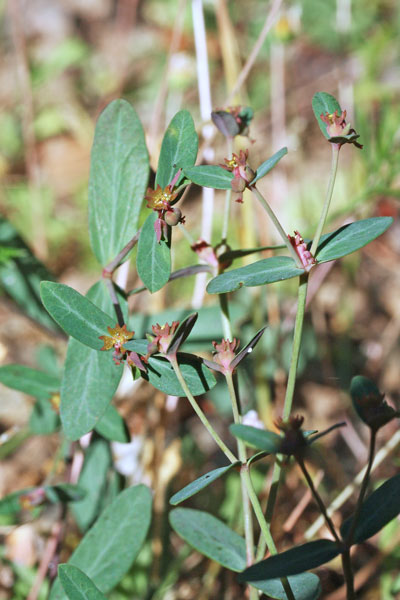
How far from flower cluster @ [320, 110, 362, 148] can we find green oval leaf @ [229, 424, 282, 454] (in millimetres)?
241

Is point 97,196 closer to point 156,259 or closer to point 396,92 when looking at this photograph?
point 156,259

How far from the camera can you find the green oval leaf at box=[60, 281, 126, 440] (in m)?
0.60

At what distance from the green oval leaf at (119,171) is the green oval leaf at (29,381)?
199 millimetres

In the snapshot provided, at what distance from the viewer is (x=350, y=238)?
546 mm

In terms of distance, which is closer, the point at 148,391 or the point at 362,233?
the point at 362,233

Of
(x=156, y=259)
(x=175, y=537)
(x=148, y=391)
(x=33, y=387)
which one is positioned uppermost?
(x=156, y=259)

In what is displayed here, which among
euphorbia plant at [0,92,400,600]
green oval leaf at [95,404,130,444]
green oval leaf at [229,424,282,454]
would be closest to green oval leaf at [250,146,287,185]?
euphorbia plant at [0,92,400,600]

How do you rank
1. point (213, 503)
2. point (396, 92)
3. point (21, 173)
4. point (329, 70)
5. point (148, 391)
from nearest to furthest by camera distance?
point (213, 503) < point (148, 391) < point (396, 92) < point (21, 173) < point (329, 70)

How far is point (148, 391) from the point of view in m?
1.24

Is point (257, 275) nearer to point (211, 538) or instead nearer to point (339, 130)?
point (339, 130)

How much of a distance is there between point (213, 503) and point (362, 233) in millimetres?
674

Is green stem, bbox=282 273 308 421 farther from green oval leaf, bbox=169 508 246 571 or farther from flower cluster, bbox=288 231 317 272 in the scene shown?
green oval leaf, bbox=169 508 246 571

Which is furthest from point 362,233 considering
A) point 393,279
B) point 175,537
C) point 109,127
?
point 393,279

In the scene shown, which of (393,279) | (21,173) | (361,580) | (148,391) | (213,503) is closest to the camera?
(361,580)
